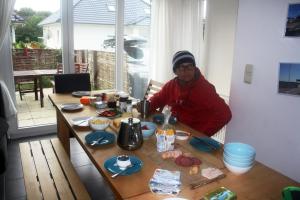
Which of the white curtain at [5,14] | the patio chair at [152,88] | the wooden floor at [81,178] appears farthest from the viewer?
the patio chair at [152,88]

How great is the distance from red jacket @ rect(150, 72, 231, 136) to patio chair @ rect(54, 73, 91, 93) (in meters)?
1.06

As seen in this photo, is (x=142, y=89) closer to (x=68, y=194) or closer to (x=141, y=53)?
(x=141, y=53)

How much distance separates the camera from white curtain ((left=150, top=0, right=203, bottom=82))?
362 cm

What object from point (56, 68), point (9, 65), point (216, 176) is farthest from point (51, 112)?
point (216, 176)

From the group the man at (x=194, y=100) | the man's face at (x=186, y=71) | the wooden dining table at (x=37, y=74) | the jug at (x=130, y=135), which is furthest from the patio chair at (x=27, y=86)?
the jug at (x=130, y=135)

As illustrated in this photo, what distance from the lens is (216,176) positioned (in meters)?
1.19

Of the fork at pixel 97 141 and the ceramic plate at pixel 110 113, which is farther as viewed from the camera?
the ceramic plate at pixel 110 113

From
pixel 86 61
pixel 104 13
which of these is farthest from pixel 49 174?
pixel 104 13

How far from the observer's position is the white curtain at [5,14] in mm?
2828

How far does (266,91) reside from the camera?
182 centimetres

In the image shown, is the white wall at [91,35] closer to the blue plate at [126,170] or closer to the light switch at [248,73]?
the light switch at [248,73]

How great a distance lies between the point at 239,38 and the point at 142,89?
2273mm

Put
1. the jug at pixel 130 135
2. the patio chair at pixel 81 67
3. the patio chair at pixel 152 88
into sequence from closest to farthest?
the jug at pixel 130 135, the patio chair at pixel 152 88, the patio chair at pixel 81 67

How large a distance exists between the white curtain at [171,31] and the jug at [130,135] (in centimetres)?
244
